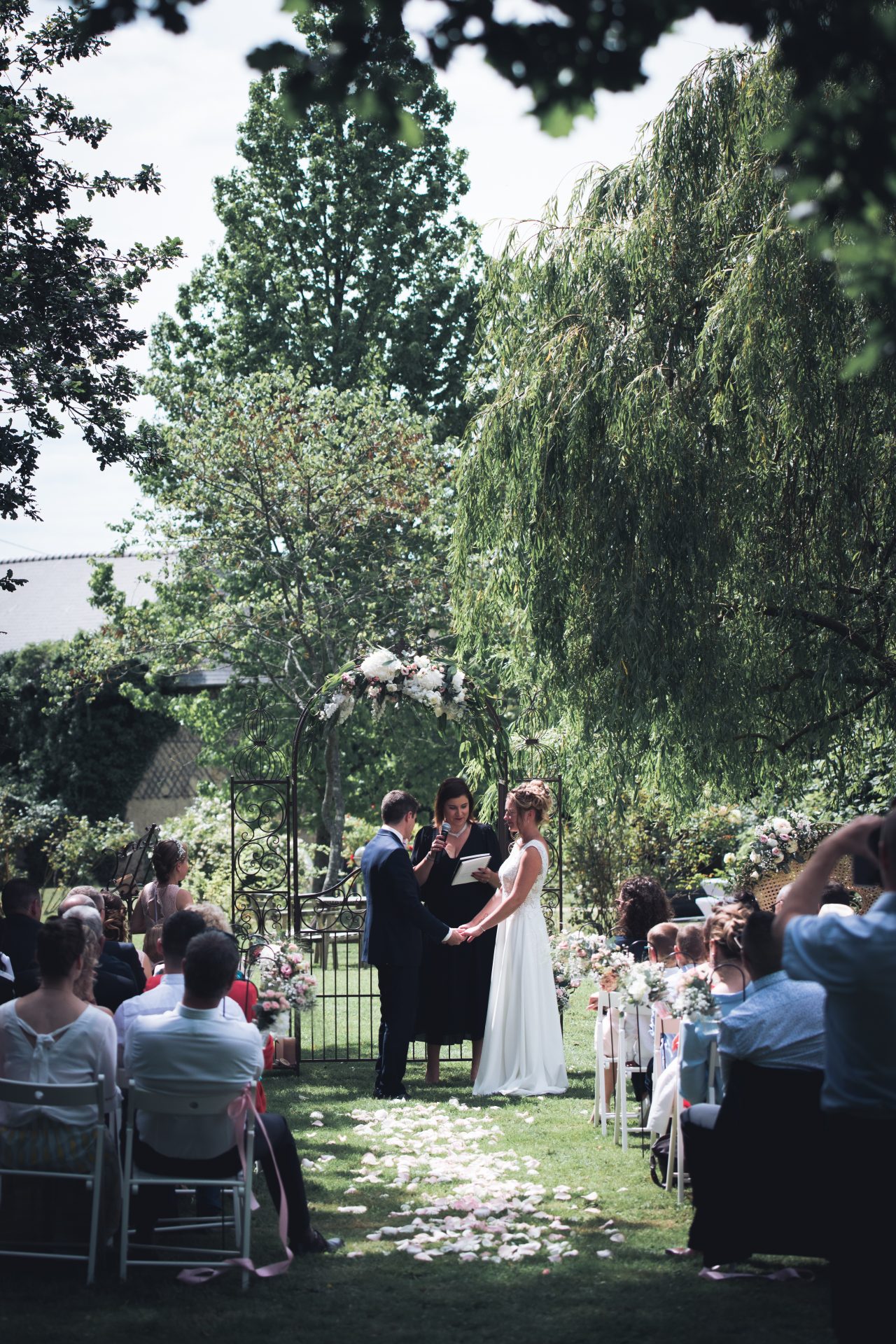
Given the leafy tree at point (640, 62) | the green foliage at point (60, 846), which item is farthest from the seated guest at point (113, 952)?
the green foliage at point (60, 846)

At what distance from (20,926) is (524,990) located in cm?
341

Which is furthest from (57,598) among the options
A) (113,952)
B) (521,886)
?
(113,952)

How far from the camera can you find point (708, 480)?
33.1ft

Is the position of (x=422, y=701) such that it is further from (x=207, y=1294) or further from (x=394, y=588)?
(x=394, y=588)

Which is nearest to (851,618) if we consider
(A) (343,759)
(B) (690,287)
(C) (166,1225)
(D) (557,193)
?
(B) (690,287)

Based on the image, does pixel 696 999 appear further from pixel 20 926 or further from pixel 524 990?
pixel 20 926

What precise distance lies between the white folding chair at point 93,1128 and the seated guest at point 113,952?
5.76 ft

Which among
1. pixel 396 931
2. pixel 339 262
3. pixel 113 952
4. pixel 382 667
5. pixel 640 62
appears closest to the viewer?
pixel 640 62

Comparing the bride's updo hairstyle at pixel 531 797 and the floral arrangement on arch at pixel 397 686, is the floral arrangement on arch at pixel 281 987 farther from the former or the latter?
the floral arrangement on arch at pixel 397 686

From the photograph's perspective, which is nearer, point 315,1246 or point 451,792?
point 315,1246

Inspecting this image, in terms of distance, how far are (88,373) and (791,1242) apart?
8.28m

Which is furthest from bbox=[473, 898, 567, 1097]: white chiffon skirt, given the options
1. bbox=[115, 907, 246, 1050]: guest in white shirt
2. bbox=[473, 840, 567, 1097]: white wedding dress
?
bbox=[115, 907, 246, 1050]: guest in white shirt

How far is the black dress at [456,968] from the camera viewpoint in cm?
968

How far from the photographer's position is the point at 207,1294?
5.08 metres
